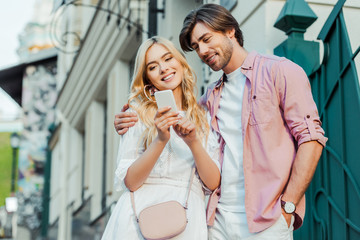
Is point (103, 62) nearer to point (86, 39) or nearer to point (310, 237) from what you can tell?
point (86, 39)

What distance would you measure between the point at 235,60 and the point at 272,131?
0.53 metres

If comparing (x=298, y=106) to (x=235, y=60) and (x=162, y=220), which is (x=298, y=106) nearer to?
(x=235, y=60)

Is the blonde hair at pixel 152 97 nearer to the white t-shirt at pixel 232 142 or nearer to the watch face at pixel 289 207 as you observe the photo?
the white t-shirt at pixel 232 142

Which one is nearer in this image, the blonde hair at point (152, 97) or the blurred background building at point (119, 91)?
the blonde hair at point (152, 97)

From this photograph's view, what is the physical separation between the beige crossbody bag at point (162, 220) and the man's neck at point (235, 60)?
0.82 meters

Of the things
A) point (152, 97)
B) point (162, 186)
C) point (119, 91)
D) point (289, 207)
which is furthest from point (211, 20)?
point (119, 91)

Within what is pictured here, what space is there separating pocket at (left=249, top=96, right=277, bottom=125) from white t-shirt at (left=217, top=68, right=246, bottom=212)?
5.4 inches

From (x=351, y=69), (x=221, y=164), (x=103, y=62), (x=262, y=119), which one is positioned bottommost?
(x=103, y=62)

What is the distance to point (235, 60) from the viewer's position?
306 cm

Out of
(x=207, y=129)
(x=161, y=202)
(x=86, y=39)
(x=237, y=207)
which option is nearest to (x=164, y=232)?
(x=161, y=202)

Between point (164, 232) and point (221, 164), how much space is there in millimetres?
500

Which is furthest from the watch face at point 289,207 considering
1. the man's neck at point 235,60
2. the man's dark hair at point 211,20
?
the man's dark hair at point 211,20

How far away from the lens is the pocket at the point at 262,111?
2760 millimetres

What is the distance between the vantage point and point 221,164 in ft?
9.64
